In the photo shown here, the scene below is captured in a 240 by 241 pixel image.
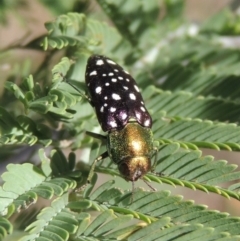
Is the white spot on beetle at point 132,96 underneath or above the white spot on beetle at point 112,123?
above

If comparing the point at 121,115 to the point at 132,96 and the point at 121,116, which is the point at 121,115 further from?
the point at 132,96

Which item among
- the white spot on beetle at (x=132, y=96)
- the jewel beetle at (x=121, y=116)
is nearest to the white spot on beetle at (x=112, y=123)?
the jewel beetle at (x=121, y=116)

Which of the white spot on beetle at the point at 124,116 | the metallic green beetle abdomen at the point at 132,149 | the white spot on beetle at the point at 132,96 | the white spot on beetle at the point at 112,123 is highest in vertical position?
the white spot on beetle at the point at 132,96

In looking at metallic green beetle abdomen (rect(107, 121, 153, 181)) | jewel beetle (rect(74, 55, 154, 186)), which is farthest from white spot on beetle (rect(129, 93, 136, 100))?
metallic green beetle abdomen (rect(107, 121, 153, 181))

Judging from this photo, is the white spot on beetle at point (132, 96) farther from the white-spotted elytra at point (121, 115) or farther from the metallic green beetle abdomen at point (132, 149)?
the metallic green beetle abdomen at point (132, 149)

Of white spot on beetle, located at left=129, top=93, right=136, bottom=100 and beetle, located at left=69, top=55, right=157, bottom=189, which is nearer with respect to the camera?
beetle, located at left=69, top=55, right=157, bottom=189

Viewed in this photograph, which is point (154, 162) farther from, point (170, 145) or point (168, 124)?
point (168, 124)

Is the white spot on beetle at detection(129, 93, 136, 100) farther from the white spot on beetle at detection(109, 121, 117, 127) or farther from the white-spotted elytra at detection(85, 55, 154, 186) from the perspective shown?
the white spot on beetle at detection(109, 121, 117, 127)

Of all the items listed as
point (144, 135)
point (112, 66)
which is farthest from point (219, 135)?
point (112, 66)

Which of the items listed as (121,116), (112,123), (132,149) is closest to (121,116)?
(121,116)
